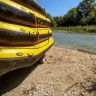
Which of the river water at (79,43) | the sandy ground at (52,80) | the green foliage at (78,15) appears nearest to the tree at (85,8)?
the green foliage at (78,15)

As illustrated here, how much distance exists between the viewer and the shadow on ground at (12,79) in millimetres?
5595

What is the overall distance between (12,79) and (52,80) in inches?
41.6

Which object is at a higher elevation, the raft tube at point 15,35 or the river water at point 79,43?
the raft tube at point 15,35

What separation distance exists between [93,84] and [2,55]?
2.30 metres

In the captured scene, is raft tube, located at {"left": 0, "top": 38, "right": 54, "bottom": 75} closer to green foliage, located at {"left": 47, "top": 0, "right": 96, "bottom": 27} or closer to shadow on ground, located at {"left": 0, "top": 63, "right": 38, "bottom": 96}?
shadow on ground, located at {"left": 0, "top": 63, "right": 38, "bottom": 96}

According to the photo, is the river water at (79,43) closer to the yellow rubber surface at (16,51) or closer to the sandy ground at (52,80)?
the sandy ground at (52,80)

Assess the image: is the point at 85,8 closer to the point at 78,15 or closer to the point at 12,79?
the point at 78,15

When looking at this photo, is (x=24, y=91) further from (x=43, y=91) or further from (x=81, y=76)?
(x=81, y=76)

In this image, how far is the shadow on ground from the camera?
18.4 feet

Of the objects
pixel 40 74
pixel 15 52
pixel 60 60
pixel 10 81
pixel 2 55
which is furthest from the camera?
pixel 60 60

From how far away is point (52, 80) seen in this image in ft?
19.2

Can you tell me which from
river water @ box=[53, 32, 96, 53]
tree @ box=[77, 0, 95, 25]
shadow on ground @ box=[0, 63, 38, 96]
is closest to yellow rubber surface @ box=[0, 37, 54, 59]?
shadow on ground @ box=[0, 63, 38, 96]

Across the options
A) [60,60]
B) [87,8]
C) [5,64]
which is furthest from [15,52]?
[87,8]

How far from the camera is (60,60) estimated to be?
26.3ft
